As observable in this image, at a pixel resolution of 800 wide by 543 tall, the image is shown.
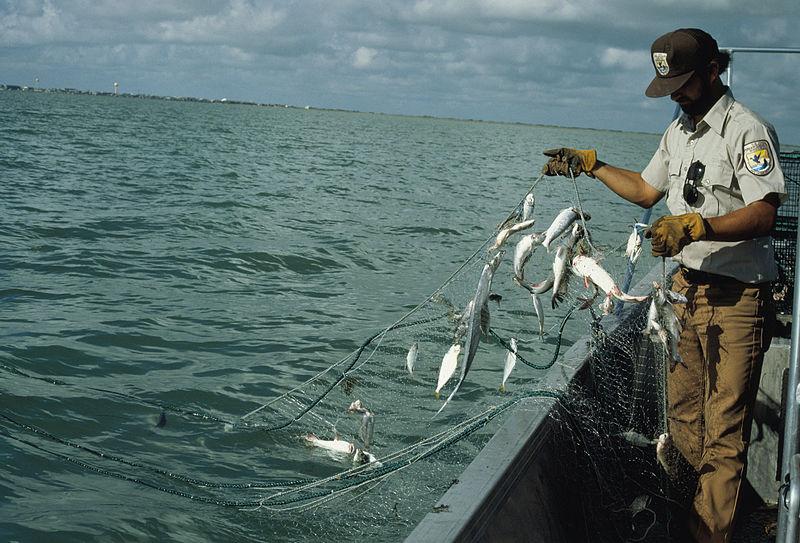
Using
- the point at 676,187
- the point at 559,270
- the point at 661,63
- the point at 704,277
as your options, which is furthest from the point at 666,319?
the point at 661,63

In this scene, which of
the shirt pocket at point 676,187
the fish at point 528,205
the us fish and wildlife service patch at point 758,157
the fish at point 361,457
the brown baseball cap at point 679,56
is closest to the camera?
the us fish and wildlife service patch at point 758,157

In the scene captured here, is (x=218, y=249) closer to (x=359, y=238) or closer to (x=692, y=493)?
(x=359, y=238)

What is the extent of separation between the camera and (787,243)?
6.45 metres

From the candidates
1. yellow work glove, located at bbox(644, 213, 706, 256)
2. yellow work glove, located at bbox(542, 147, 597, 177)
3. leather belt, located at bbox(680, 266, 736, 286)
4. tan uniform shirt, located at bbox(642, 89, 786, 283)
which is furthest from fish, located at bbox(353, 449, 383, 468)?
yellow work glove, located at bbox(644, 213, 706, 256)

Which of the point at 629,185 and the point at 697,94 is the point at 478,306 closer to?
the point at 629,185

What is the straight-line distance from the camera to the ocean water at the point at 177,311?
584 cm

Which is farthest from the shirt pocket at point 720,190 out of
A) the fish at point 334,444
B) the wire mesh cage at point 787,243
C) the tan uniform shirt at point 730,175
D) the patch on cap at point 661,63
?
the fish at point 334,444

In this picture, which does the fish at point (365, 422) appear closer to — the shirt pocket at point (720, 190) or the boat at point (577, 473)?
the boat at point (577, 473)

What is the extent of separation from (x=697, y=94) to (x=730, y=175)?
0.44 metres

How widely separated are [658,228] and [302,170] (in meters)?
32.4

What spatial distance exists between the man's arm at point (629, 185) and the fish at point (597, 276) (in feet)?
1.58

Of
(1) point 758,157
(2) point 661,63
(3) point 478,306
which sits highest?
(2) point 661,63

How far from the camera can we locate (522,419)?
4.05 metres

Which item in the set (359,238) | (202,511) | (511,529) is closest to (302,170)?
(359,238)
